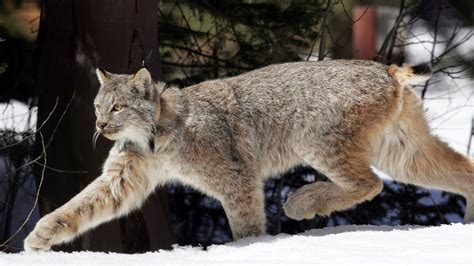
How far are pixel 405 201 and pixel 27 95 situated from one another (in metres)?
3.56

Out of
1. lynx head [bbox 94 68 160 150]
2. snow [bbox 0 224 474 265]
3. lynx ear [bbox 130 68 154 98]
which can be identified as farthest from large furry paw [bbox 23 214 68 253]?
lynx ear [bbox 130 68 154 98]

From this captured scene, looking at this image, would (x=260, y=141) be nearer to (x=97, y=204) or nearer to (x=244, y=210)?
(x=244, y=210)

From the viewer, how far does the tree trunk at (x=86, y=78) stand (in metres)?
6.67

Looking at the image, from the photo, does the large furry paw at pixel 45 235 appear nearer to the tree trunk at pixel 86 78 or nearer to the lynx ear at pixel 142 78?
the lynx ear at pixel 142 78

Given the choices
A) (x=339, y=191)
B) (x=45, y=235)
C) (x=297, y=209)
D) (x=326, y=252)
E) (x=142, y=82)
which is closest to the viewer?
(x=326, y=252)

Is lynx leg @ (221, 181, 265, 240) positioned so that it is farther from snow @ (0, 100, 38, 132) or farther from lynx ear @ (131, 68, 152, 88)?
snow @ (0, 100, 38, 132)

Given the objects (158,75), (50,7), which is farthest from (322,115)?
(50,7)

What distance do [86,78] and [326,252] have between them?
9.21ft

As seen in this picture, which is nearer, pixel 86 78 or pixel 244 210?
pixel 244 210

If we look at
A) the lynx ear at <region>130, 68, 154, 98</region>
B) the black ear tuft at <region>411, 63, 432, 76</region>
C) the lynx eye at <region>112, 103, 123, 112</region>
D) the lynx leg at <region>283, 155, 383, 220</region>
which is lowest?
the lynx leg at <region>283, 155, 383, 220</region>

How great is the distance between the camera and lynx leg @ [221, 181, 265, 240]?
5.43 meters

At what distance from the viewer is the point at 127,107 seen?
5.34 metres

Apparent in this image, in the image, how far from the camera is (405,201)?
8.66 meters

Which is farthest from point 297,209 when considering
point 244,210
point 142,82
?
point 142,82
